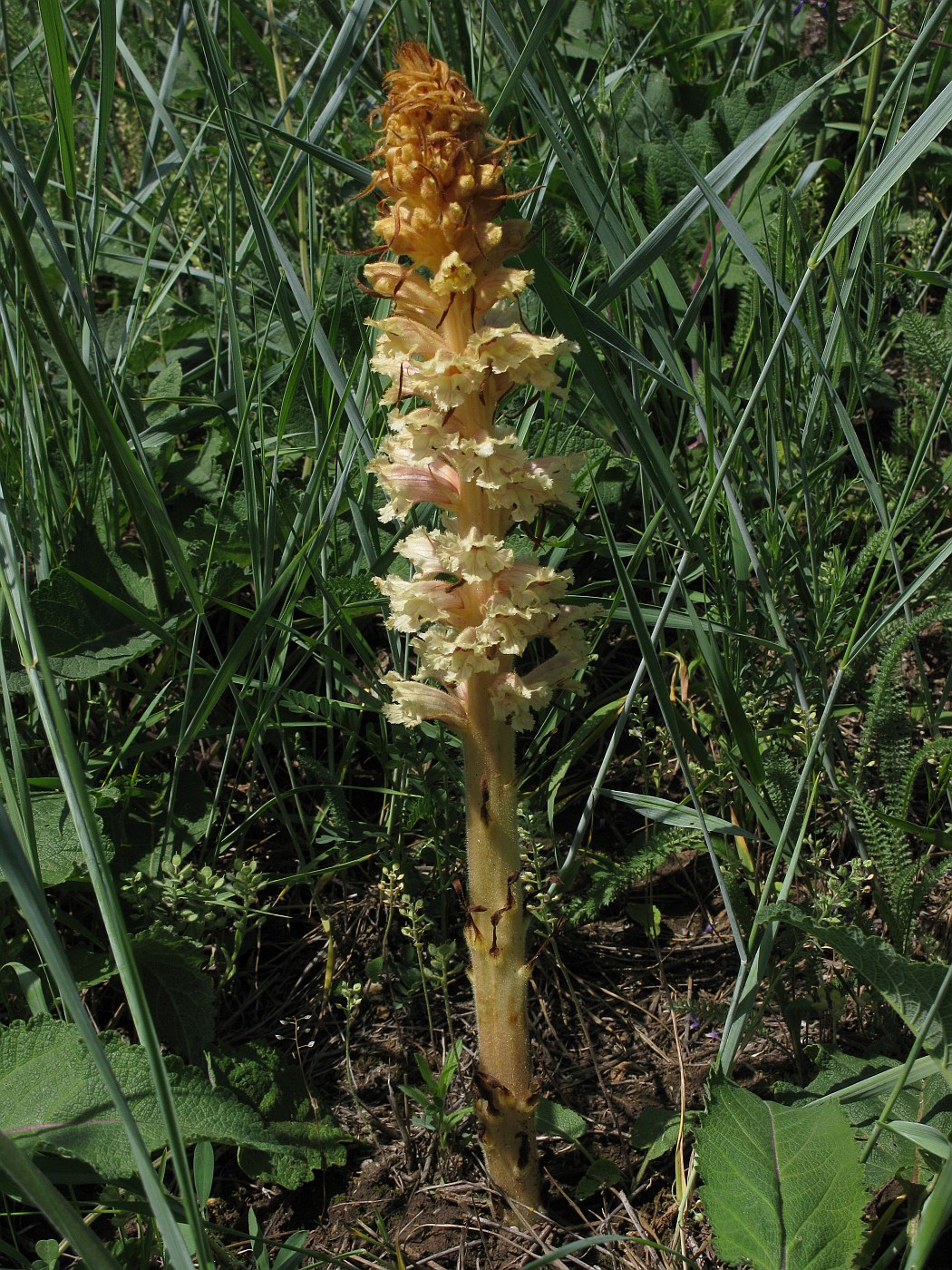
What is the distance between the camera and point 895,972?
5.33 ft

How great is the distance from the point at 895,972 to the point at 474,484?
3.17 ft

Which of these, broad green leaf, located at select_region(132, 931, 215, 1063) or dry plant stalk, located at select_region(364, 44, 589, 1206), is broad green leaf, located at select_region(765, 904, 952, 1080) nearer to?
dry plant stalk, located at select_region(364, 44, 589, 1206)

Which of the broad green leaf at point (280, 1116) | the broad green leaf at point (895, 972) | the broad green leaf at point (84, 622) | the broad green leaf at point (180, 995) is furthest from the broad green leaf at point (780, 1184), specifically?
the broad green leaf at point (84, 622)

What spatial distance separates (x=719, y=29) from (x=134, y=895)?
3.56 meters

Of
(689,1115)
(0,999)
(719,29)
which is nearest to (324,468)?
(0,999)

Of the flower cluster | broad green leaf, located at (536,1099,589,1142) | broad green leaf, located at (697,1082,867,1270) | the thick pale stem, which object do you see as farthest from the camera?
broad green leaf, located at (536,1099,589,1142)

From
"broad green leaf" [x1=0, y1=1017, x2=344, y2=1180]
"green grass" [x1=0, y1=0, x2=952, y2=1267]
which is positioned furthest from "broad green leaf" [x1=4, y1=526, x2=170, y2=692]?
"broad green leaf" [x1=0, y1=1017, x2=344, y2=1180]

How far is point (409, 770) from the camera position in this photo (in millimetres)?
2326

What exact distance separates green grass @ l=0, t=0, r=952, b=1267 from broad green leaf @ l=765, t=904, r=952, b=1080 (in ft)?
0.32

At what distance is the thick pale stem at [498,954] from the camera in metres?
1.63

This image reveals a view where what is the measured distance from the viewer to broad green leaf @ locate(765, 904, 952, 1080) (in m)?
1.58

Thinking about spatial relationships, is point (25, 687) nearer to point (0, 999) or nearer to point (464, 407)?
point (0, 999)

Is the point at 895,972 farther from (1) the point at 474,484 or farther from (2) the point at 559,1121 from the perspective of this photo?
(1) the point at 474,484

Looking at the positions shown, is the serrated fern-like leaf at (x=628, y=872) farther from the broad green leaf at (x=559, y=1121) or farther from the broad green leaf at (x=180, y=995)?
the broad green leaf at (x=180, y=995)
